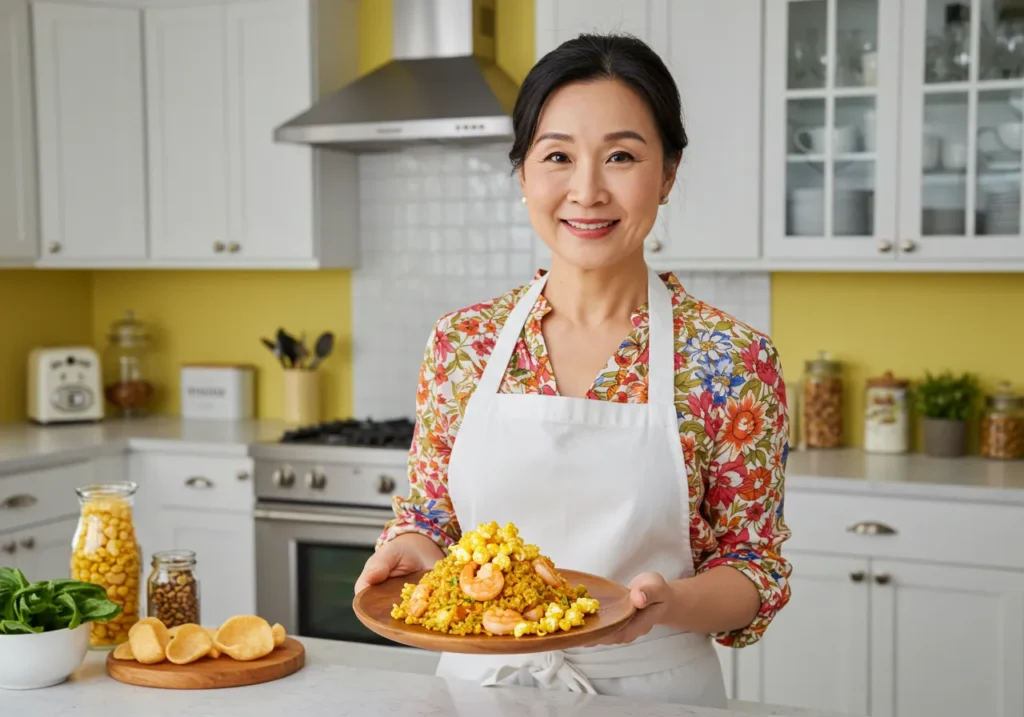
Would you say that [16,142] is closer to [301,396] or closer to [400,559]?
[301,396]

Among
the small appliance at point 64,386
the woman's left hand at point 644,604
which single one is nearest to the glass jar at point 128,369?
the small appliance at point 64,386

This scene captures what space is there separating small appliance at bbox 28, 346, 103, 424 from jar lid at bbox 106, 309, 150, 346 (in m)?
0.23

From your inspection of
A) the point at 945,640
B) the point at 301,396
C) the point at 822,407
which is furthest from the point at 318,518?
the point at 945,640

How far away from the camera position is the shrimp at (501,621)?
138 centimetres

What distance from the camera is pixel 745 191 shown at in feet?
11.4

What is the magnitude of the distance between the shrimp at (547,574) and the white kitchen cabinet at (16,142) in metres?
3.19

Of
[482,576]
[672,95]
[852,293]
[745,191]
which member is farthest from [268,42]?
[482,576]

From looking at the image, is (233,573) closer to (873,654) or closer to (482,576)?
(873,654)

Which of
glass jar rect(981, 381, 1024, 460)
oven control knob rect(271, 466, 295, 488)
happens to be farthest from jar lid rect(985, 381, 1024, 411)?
oven control knob rect(271, 466, 295, 488)

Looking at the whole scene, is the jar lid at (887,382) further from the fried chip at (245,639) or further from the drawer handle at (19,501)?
the drawer handle at (19,501)

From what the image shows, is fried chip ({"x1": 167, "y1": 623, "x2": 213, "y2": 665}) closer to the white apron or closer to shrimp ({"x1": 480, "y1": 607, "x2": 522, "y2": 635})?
the white apron

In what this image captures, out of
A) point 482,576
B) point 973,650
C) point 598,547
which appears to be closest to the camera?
point 482,576

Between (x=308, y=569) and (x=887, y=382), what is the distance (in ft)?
6.01

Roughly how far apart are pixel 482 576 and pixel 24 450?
8.77 ft
